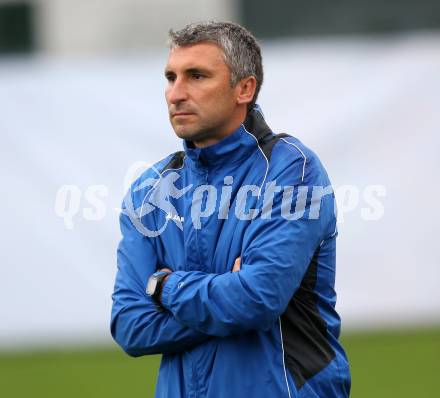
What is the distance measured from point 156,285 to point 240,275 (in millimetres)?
308

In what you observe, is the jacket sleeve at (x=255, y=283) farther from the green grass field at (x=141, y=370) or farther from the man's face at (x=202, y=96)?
the green grass field at (x=141, y=370)

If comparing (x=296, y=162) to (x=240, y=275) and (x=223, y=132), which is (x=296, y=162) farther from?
(x=240, y=275)

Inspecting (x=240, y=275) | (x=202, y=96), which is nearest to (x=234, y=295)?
(x=240, y=275)

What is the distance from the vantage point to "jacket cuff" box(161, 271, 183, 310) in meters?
3.45

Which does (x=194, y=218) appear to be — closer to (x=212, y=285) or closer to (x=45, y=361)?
(x=212, y=285)

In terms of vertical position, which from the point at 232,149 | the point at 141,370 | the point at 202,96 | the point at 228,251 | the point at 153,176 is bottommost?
the point at 141,370

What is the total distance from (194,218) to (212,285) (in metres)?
0.27

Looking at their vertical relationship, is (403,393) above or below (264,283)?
below

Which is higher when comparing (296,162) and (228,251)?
(296,162)

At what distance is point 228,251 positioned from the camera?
3486mm

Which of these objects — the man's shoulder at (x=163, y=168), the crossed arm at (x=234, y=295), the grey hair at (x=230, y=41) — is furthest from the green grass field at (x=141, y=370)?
the grey hair at (x=230, y=41)

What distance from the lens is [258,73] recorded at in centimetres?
375

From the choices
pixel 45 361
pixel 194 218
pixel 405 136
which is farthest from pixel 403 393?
pixel 194 218

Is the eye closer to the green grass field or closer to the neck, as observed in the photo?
the neck
